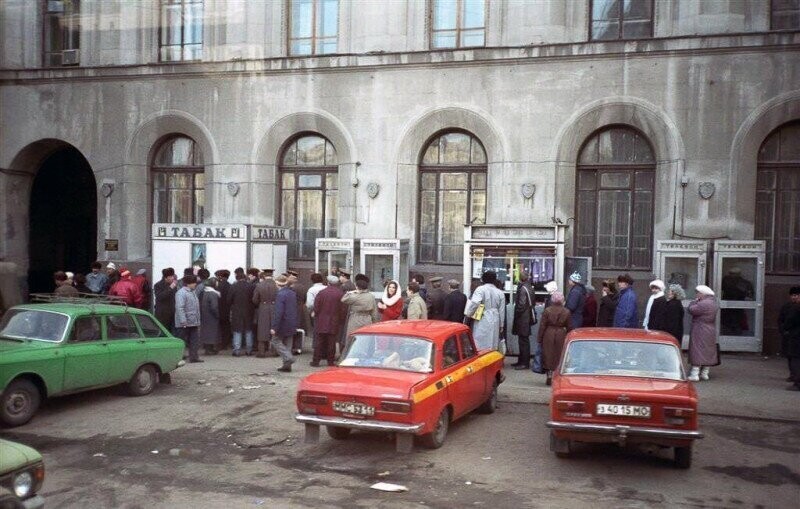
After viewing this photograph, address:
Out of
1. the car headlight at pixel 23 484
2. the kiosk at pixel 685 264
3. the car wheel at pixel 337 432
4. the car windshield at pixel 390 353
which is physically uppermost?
the kiosk at pixel 685 264

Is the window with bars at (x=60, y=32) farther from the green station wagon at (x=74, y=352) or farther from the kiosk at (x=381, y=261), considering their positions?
the green station wagon at (x=74, y=352)

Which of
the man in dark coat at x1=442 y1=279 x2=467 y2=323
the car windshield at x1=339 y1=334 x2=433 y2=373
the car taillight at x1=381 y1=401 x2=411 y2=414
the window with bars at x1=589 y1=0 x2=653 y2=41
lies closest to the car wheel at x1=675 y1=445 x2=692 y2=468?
the car windshield at x1=339 y1=334 x2=433 y2=373

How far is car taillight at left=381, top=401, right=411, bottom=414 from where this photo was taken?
8.41 m

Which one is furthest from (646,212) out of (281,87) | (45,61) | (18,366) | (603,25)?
Answer: (45,61)

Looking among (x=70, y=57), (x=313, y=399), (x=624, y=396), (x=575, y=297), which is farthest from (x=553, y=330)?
(x=70, y=57)

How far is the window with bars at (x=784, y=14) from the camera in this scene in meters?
17.1

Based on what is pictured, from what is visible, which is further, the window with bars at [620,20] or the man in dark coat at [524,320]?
the window with bars at [620,20]

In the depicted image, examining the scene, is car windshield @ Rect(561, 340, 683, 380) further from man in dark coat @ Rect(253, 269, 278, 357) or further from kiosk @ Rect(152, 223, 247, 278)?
kiosk @ Rect(152, 223, 247, 278)

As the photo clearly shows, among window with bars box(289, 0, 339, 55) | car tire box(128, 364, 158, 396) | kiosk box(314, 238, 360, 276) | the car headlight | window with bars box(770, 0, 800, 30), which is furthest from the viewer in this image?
window with bars box(289, 0, 339, 55)

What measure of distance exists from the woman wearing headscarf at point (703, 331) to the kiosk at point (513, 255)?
10.8 ft

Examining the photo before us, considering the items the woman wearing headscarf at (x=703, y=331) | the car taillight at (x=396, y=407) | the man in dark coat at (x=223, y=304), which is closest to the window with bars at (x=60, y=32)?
the man in dark coat at (x=223, y=304)

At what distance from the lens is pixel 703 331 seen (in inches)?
534

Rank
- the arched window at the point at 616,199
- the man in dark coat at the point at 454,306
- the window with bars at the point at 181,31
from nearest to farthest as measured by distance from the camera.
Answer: the man in dark coat at the point at 454,306 → the arched window at the point at 616,199 → the window with bars at the point at 181,31

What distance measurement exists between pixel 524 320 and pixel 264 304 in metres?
5.34
